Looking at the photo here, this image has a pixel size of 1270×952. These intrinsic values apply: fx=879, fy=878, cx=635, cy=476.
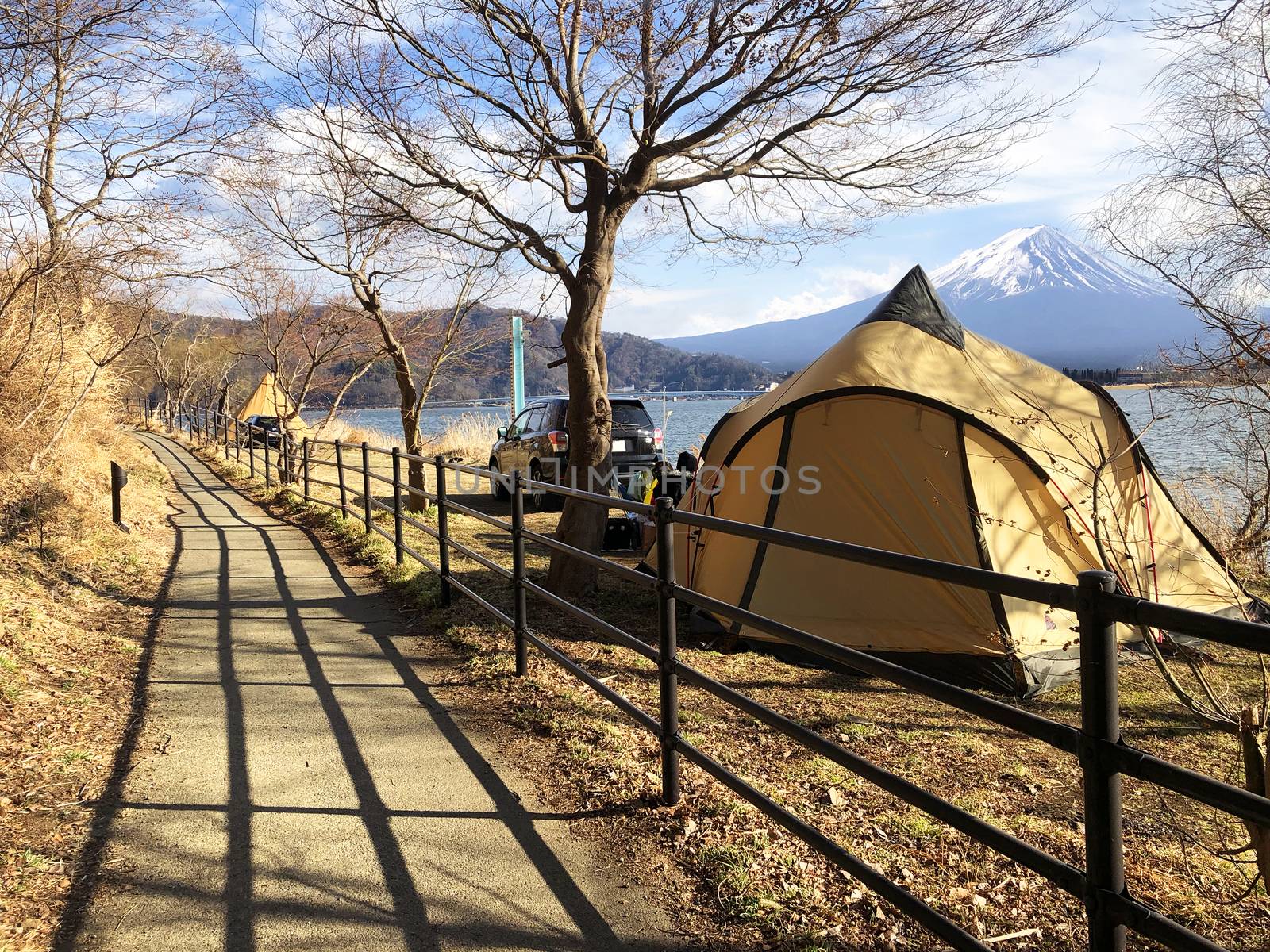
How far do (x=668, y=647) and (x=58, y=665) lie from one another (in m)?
3.98

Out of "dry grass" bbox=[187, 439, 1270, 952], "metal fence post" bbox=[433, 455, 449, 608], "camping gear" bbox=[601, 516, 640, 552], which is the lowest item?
"dry grass" bbox=[187, 439, 1270, 952]

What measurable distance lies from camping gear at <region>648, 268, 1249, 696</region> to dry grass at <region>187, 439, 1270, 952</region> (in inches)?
19.7

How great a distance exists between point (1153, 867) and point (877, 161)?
18.8ft

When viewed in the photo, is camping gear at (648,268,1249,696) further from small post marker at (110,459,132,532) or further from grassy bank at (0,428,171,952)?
small post marker at (110,459,132,532)

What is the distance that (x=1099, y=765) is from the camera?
5.73 ft

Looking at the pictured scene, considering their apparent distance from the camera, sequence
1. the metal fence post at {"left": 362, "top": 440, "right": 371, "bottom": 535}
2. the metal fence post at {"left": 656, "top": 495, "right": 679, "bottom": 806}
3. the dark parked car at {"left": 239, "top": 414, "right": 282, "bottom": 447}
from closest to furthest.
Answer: the metal fence post at {"left": 656, "top": 495, "right": 679, "bottom": 806}, the metal fence post at {"left": 362, "top": 440, "right": 371, "bottom": 535}, the dark parked car at {"left": 239, "top": 414, "right": 282, "bottom": 447}

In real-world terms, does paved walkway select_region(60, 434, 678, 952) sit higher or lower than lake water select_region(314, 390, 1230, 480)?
lower

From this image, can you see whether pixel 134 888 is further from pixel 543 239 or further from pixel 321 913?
pixel 543 239

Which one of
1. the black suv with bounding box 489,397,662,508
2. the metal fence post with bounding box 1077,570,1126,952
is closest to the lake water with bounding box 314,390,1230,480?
the black suv with bounding box 489,397,662,508

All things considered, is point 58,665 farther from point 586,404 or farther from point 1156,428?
point 1156,428

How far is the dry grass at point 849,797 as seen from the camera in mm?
2867

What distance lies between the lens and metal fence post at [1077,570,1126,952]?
1722mm

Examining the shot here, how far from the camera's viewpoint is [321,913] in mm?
2789

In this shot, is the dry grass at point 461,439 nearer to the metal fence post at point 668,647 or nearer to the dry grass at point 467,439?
the dry grass at point 467,439
